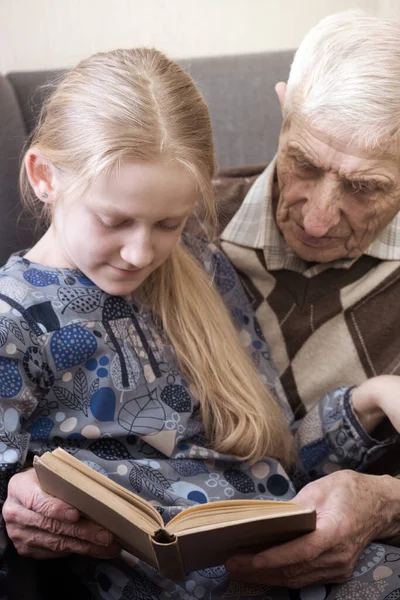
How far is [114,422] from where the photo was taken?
4.48ft

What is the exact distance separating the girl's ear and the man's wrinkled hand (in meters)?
0.65

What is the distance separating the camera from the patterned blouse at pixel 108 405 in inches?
50.8

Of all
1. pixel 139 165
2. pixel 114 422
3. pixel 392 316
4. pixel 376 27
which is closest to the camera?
pixel 139 165

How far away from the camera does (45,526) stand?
1.20 meters

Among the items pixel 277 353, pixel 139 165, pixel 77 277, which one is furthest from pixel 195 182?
pixel 277 353

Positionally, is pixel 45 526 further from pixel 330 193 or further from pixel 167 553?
pixel 330 193

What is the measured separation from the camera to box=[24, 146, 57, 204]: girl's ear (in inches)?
52.7

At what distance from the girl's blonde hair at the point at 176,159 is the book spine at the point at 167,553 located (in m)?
0.39

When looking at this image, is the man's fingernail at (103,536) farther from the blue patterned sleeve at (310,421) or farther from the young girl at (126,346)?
the blue patterned sleeve at (310,421)

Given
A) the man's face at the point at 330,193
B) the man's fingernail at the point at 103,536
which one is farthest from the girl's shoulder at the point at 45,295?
the man's face at the point at 330,193

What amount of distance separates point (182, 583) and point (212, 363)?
1.27 ft

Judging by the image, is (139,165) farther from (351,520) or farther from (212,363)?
(351,520)

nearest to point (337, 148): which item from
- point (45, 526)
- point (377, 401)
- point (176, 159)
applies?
point (176, 159)

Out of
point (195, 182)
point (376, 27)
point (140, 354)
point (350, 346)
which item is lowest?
point (350, 346)
